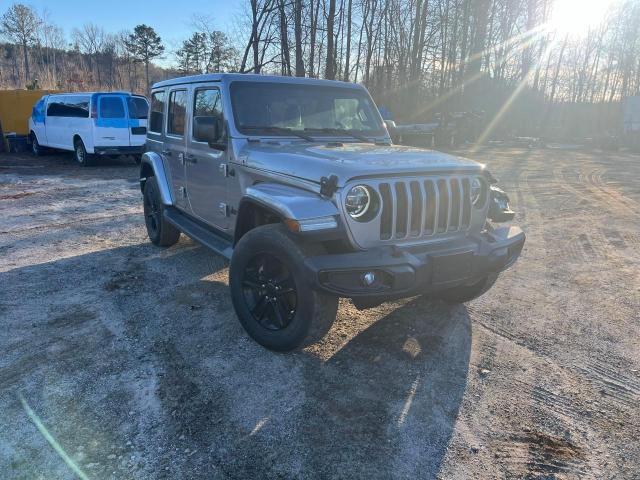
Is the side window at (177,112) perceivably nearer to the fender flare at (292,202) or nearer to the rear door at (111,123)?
the fender flare at (292,202)

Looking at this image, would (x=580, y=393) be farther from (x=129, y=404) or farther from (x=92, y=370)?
(x=92, y=370)

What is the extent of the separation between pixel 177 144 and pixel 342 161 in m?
2.63

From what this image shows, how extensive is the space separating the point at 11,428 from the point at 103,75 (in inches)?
2529

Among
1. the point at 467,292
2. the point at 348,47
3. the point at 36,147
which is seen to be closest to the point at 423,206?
the point at 467,292

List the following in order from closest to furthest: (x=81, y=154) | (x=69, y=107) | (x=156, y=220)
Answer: (x=156, y=220)
(x=69, y=107)
(x=81, y=154)

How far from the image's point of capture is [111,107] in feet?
42.9

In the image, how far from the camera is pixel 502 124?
3344cm

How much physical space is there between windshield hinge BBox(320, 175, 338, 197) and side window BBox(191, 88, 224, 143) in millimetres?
1325

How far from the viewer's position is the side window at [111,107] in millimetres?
12978

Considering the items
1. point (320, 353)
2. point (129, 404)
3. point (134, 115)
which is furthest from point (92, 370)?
point (134, 115)

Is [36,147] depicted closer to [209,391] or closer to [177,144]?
[177,144]

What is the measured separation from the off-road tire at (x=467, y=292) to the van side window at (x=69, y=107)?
12324mm

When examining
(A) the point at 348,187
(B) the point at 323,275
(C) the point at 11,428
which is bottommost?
(C) the point at 11,428

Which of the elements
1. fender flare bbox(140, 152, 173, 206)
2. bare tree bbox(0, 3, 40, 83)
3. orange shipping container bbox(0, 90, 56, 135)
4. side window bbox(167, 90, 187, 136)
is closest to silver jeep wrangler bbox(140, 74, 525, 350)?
side window bbox(167, 90, 187, 136)
